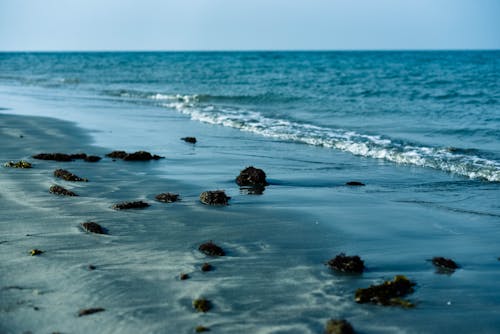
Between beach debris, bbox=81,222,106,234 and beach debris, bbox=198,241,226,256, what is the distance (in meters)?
1.26

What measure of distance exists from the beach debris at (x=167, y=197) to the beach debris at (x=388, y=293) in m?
3.74

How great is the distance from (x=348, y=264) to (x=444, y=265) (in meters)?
1.03

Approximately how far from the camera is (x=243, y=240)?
262 inches

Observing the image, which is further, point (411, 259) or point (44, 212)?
point (44, 212)

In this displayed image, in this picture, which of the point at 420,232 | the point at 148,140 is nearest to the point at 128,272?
the point at 420,232

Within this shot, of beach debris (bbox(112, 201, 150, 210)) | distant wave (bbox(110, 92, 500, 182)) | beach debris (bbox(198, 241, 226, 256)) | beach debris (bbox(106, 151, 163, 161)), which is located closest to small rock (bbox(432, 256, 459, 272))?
beach debris (bbox(198, 241, 226, 256))

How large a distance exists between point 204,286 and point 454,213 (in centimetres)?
440

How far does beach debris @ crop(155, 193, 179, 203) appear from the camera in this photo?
27.0 feet

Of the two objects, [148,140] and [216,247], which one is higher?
[148,140]

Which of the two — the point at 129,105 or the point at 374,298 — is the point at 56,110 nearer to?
the point at 129,105

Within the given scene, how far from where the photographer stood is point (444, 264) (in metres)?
5.96

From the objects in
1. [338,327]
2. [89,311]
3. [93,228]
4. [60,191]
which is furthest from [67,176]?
[338,327]

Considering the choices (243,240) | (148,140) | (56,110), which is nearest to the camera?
(243,240)

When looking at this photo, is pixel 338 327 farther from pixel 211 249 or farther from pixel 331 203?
pixel 331 203
